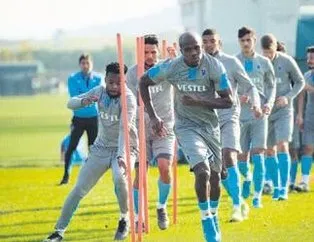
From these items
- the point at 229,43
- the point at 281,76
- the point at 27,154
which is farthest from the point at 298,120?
the point at 27,154

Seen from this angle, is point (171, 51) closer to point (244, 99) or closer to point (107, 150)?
point (107, 150)

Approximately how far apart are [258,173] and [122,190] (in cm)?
373

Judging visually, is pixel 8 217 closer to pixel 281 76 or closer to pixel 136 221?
pixel 136 221

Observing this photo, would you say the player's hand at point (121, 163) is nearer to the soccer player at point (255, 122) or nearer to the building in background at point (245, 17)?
the soccer player at point (255, 122)

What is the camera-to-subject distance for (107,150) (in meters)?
14.2

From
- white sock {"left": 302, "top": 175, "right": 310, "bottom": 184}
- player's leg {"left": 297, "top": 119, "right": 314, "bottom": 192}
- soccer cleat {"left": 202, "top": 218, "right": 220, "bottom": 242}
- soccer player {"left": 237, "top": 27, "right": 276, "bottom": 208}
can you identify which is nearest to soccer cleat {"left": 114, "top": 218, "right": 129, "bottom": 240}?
soccer cleat {"left": 202, "top": 218, "right": 220, "bottom": 242}

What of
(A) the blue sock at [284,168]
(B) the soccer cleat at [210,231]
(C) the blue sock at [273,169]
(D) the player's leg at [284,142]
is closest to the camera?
(B) the soccer cleat at [210,231]

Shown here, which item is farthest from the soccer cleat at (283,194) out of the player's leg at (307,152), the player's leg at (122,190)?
the player's leg at (122,190)

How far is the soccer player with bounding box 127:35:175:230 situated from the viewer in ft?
49.2

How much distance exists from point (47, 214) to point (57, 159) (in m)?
14.0

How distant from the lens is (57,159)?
102 feet

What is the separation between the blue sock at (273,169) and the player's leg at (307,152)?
1.30m

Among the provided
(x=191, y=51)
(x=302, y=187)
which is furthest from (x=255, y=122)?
(x=191, y=51)

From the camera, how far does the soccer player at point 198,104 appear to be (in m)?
12.8
